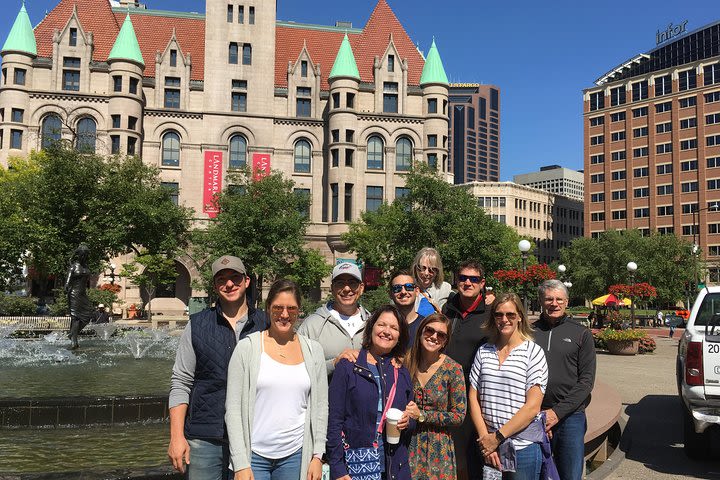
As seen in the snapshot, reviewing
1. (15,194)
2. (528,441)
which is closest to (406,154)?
(15,194)

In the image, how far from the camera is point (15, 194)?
3828cm

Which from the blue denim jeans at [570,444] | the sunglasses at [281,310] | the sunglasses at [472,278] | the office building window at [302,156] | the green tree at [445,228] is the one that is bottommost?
the blue denim jeans at [570,444]

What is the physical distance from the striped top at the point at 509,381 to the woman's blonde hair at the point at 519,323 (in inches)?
4.1

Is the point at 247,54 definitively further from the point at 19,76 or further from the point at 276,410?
the point at 276,410

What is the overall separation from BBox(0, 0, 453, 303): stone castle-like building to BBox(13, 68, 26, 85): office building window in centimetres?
11

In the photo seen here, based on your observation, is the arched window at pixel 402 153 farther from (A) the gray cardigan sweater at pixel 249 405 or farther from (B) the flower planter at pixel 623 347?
(A) the gray cardigan sweater at pixel 249 405

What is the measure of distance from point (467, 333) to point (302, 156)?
48942 mm

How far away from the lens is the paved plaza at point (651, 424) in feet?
25.1

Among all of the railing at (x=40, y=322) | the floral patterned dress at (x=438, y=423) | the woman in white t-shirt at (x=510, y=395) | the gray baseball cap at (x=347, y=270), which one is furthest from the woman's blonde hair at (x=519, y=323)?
the railing at (x=40, y=322)

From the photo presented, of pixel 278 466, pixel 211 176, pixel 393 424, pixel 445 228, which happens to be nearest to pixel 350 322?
pixel 393 424

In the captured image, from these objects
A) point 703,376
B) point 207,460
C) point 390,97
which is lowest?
point 207,460

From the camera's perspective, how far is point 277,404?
410cm

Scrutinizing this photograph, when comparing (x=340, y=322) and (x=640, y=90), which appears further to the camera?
(x=640, y=90)

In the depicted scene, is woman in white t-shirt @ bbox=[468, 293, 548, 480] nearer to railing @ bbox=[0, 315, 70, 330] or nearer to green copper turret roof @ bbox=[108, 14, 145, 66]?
railing @ bbox=[0, 315, 70, 330]
